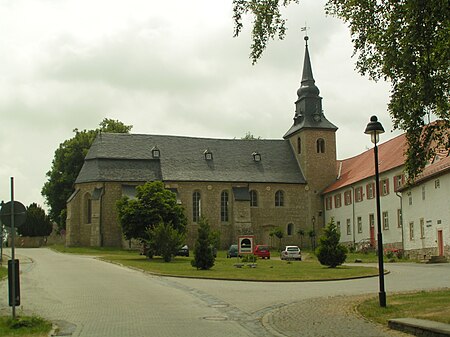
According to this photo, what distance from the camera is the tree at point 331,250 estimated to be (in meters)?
34.6

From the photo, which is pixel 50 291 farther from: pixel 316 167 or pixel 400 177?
pixel 316 167

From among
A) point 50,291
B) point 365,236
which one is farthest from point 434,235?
point 50,291

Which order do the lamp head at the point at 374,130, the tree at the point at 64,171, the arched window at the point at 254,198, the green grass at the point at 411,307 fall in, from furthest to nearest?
the tree at the point at 64,171
the arched window at the point at 254,198
the lamp head at the point at 374,130
the green grass at the point at 411,307

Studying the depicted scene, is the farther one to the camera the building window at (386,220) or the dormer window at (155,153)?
the dormer window at (155,153)

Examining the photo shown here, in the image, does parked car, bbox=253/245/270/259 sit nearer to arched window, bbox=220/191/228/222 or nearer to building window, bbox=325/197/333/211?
arched window, bbox=220/191/228/222

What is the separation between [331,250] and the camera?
1362 inches

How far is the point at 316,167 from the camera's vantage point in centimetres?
6994

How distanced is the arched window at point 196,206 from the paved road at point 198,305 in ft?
127

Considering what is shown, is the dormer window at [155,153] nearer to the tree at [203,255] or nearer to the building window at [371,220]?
the building window at [371,220]

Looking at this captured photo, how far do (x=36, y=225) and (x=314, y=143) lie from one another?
36211mm

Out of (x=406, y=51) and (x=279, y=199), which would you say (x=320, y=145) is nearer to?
(x=279, y=199)

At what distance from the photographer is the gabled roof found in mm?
53219

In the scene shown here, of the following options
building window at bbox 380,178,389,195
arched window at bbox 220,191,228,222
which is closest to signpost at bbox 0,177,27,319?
building window at bbox 380,178,389,195

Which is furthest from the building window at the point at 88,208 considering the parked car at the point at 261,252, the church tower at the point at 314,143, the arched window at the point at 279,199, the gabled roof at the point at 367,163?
the gabled roof at the point at 367,163
